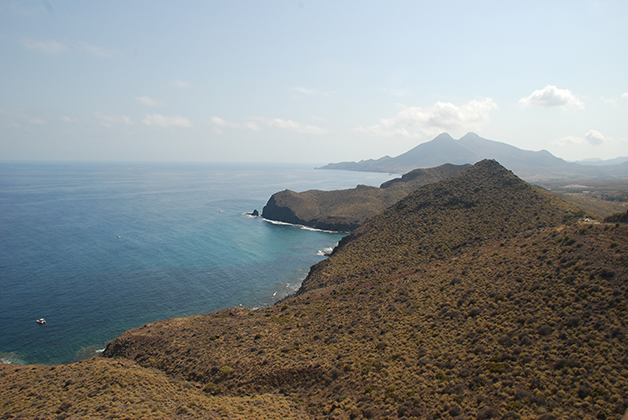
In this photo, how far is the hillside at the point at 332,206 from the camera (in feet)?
390

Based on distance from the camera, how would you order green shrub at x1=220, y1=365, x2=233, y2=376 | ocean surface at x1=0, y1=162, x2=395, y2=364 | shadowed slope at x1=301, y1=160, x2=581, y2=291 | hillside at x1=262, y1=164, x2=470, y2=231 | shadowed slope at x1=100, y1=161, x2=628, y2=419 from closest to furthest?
shadowed slope at x1=100, y1=161, x2=628, y2=419
green shrub at x1=220, y1=365, x2=233, y2=376
ocean surface at x1=0, y1=162, x2=395, y2=364
shadowed slope at x1=301, y1=160, x2=581, y2=291
hillside at x1=262, y1=164, x2=470, y2=231

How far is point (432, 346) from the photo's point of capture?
24766 mm

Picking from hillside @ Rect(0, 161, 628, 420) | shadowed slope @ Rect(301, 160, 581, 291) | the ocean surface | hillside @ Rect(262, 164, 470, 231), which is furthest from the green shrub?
hillside @ Rect(262, 164, 470, 231)

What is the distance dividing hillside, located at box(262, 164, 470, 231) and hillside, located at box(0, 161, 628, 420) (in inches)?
2873

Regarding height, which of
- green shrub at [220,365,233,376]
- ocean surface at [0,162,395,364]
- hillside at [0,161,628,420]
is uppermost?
hillside at [0,161,628,420]

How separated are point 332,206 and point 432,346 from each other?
111064 millimetres

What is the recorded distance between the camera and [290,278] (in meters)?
66.7

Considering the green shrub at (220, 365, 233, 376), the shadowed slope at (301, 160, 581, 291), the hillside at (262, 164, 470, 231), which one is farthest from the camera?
the hillside at (262, 164, 470, 231)

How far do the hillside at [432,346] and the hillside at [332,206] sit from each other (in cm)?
7296

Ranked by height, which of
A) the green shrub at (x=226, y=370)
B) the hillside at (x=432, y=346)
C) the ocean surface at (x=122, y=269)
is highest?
the hillside at (x=432, y=346)

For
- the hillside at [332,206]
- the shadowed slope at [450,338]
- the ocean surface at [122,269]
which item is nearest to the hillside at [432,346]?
the shadowed slope at [450,338]

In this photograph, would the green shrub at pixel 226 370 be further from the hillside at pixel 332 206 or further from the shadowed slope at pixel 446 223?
the hillside at pixel 332 206

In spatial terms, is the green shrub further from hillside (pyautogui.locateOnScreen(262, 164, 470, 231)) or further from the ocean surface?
hillside (pyautogui.locateOnScreen(262, 164, 470, 231))

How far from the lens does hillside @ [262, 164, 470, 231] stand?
390 ft
